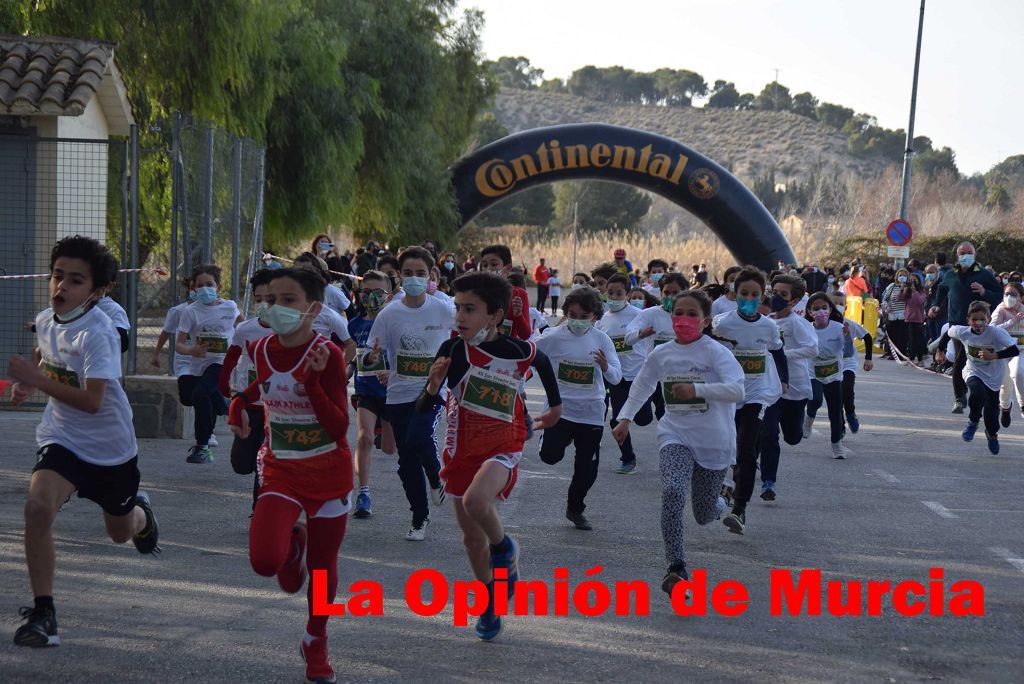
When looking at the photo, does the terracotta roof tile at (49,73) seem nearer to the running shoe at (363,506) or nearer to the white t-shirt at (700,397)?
the running shoe at (363,506)

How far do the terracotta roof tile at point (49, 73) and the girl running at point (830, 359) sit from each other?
306 inches

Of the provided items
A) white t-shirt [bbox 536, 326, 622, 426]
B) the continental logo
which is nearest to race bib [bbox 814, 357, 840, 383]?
white t-shirt [bbox 536, 326, 622, 426]

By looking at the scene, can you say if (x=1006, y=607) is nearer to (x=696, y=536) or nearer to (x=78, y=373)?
(x=696, y=536)

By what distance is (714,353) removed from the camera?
743 centimetres

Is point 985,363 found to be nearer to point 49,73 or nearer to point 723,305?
point 723,305

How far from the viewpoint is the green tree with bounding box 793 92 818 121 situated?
16525 cm

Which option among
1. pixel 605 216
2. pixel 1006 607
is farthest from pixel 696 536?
pixel 605 216

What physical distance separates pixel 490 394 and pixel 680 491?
1332 mm

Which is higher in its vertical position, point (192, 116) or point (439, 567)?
point (192, 116)

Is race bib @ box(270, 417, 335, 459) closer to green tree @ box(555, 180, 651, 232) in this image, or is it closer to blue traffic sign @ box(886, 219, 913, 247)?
blue traffic sign @ box(886, 219, 913, 247)

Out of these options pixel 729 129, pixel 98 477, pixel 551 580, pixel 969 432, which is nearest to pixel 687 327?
pixel 551 580

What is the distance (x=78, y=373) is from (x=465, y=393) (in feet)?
5.57

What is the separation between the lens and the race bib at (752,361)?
9195 millimetres

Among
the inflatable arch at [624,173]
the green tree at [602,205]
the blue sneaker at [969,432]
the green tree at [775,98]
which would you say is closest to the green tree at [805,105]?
the green tree at [775,98]
